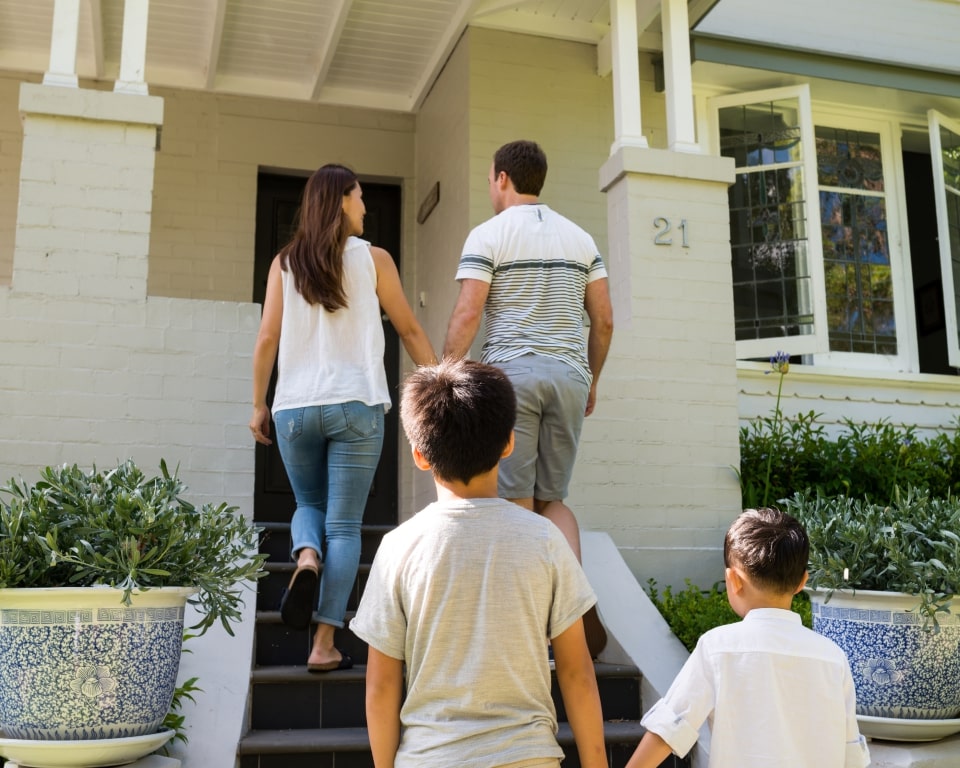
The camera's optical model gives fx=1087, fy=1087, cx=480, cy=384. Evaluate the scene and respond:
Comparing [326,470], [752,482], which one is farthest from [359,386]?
[752,482]

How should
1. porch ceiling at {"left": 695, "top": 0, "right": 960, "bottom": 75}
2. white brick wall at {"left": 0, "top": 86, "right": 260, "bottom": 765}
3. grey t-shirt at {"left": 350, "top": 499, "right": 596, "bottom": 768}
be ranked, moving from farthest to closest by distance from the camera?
porch ceiling at {"left": 695, "top": 0, "right": 960, "bottom": 75}
white brick wall at {"left": 0, "top": 86, "right": 260, "bottom": 765}
grey t-shirt at {"left": 350, "top": 499, "right": 596, "bottom": 768}

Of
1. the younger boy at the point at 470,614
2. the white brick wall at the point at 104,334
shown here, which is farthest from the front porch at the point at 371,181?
the younger boy at the point at 470,614

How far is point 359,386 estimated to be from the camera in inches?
139

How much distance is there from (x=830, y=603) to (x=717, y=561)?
5.93 feet

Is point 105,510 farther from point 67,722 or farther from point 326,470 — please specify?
point 326,470

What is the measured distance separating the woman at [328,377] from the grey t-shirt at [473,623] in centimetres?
141

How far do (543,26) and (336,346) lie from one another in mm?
3783

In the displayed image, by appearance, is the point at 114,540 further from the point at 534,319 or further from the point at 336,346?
the point at 534,319

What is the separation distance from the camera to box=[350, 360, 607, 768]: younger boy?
6.44 ft

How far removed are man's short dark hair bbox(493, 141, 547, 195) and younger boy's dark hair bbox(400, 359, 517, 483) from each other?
75.9 inches

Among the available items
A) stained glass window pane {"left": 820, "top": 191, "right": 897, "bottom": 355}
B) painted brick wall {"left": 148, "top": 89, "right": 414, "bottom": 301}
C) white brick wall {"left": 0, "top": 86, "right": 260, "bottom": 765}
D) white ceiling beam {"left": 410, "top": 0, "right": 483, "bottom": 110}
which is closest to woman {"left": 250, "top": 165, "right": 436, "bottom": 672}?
white brick wall {"left": 0, "top": 86, "right": 260, "bottom": 765}

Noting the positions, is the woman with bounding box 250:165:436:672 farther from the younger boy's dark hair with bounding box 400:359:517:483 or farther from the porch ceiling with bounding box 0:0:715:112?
the porch ceiling with bounding box 0:0:715:112

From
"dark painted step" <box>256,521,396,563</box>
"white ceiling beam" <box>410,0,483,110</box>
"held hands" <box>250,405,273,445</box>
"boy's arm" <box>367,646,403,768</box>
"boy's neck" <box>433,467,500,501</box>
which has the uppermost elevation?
"white ceiling beam" <box>410,0,483,110</box>

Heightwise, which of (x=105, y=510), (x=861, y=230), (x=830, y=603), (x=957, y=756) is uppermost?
(x=861, y=230)
